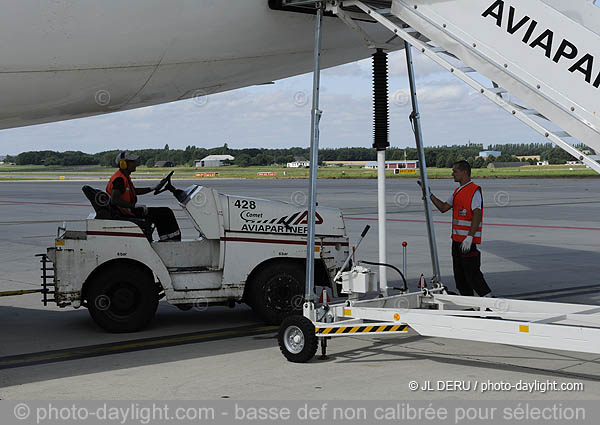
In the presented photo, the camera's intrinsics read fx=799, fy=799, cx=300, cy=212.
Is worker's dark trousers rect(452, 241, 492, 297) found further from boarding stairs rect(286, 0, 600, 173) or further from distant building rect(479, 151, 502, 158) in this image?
distant building rect(479, 151, 502, 158)

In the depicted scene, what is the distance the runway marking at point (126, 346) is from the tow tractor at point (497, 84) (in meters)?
1.34

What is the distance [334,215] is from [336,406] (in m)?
4.02

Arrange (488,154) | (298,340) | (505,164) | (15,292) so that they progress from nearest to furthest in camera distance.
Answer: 1. (298,340)
2. (15,292)
3. (505,164)
4. (488,154)

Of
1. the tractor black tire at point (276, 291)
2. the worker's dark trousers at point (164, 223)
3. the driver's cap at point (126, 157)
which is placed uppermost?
the driver's cap at point (126, 157)

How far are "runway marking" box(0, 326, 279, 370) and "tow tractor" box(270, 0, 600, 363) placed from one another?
52.8 inches

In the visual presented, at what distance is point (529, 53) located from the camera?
6746 millimetres

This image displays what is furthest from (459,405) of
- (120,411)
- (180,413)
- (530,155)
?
(530,155)

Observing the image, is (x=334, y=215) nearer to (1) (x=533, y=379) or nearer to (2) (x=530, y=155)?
(1) (x=533, y=379)

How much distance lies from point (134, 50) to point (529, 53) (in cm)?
345

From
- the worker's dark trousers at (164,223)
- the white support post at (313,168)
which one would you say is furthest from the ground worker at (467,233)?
the worker's dark trousers at (164,223)

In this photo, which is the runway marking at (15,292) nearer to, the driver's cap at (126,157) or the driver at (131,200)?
the driver at (131,200)

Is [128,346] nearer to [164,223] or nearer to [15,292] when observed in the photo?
[164,223]

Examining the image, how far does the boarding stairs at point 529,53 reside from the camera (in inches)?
257

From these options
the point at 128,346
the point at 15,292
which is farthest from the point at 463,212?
the point at 15,292
